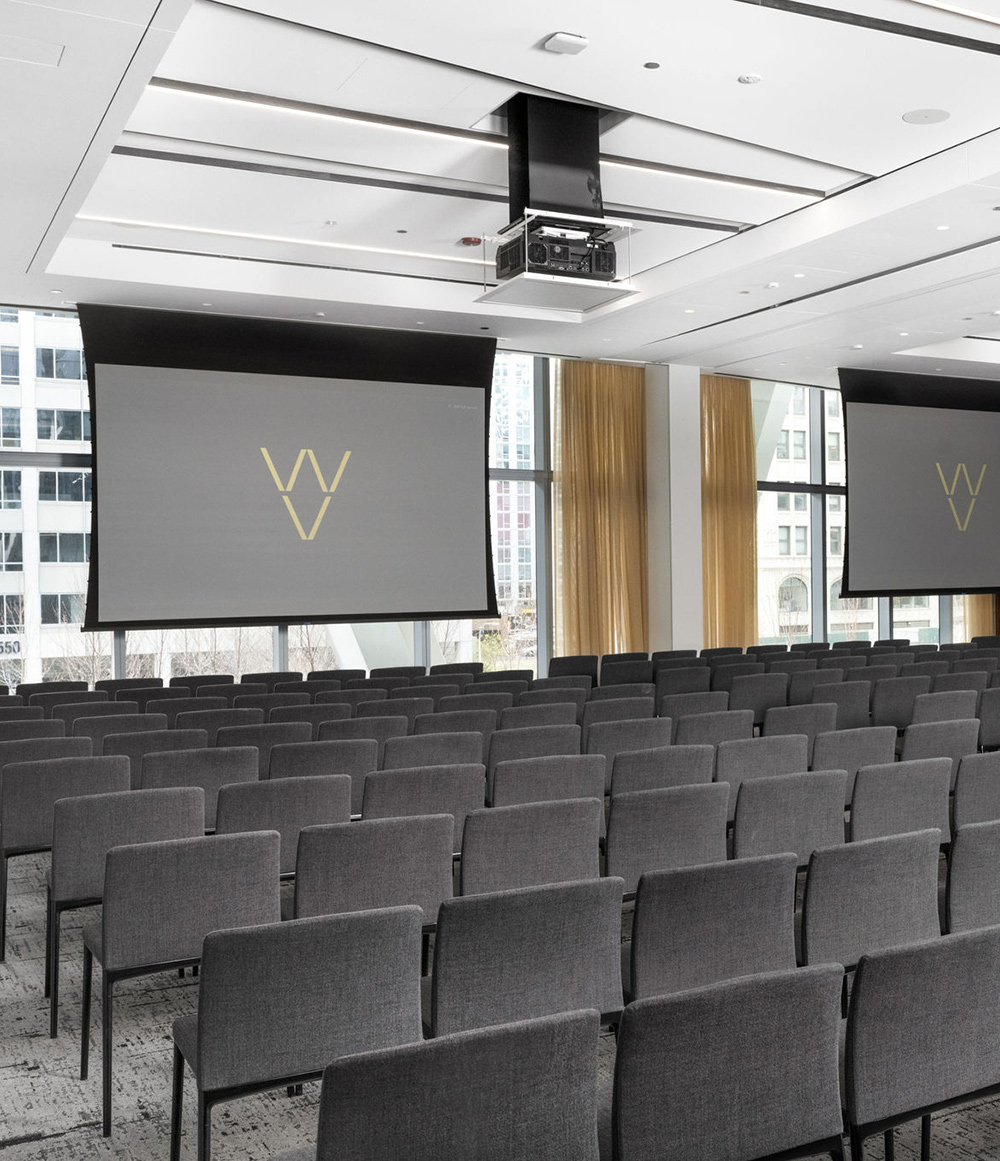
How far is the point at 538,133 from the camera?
7.13 meters

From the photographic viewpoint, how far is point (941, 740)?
6.04 meters

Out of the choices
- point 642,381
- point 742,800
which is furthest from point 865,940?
point 642,381

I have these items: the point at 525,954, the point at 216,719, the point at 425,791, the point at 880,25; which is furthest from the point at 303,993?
the point at 880,25

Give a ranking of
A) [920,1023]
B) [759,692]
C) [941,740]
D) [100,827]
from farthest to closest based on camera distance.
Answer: [759,692] < [941,740] < [100,827] < [920,1023]

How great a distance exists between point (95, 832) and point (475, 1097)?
2.49 meters

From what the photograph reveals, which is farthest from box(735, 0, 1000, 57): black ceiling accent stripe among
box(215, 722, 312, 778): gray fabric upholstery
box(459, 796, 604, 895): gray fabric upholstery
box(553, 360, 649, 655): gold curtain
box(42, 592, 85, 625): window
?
box(42, 592, 85, 625): window

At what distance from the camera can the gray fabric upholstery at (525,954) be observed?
271 cm

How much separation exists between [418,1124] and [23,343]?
10.7 m

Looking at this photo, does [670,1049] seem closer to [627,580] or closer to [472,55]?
[472,55]

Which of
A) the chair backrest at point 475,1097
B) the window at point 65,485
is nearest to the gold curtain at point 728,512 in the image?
the window at point 65,485

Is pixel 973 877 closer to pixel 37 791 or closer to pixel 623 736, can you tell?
pixel 623 736

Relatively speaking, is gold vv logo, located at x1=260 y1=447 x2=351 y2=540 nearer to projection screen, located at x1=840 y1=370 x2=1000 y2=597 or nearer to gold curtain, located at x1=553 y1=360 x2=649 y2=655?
gold curtain, located at x1=553 y1=360 x2=649 y2=655

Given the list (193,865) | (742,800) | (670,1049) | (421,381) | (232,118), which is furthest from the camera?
(421,381)

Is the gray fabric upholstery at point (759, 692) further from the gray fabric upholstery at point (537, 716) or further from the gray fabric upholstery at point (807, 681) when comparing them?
the gray fabric upholstery at point (537, 716)
